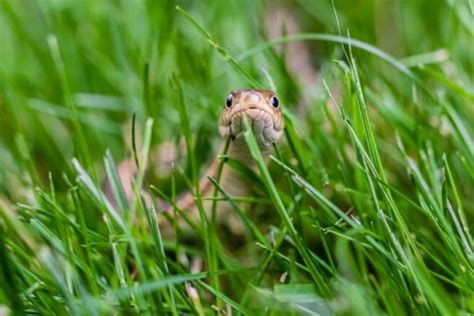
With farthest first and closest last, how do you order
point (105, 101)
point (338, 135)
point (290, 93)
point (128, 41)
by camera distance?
Result: point (128, 41), point (105, 101), point (290, 93), point (338, 135)

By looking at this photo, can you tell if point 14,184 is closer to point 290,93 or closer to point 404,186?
point 290,93

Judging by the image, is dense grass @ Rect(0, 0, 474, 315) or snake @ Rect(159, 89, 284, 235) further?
snake @ Rect(159, 89, 284, 235)

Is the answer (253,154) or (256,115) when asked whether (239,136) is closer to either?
(256,115)

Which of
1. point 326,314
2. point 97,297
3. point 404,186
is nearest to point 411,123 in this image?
point 404,186

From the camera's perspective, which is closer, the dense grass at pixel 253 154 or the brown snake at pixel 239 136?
the dense grass at pixel 253 154

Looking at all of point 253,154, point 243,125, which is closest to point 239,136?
point 243,125

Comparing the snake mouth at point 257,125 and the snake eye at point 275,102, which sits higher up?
the snake eye at point 275,102
